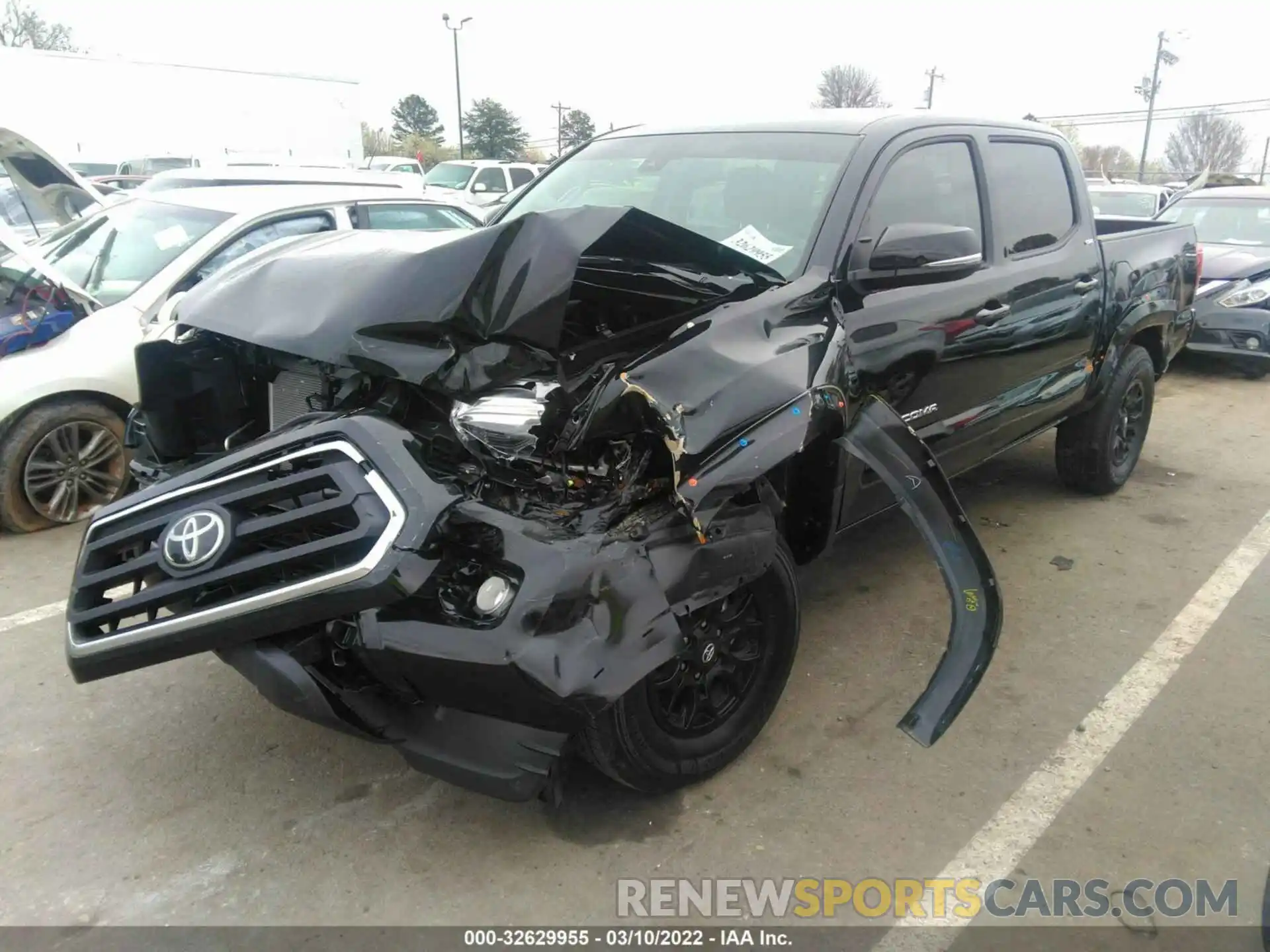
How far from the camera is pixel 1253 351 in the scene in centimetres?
A: 862

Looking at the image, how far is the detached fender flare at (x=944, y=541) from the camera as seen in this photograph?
2.62m

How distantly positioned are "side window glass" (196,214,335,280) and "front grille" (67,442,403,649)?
3044 mm

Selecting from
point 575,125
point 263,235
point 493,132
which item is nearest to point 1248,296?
point 263,235

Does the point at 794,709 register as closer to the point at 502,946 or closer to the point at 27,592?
the point at 502,946

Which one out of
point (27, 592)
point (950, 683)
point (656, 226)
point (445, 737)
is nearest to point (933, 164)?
point (656, 226)

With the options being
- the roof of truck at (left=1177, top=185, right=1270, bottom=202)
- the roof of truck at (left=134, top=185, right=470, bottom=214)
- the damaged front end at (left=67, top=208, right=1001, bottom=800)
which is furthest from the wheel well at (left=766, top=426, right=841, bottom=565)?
the roof of truck at (left=1177, top=185, right=1270, bottom=202)

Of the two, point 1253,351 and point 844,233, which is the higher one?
point 844,233

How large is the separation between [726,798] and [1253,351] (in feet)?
27.2

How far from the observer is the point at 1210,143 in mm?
50281

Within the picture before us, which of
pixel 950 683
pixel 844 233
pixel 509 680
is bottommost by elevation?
pixel 950 683

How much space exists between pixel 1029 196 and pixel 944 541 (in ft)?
7.72

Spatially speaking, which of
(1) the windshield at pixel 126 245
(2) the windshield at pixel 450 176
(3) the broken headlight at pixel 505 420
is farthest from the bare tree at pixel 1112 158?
(3) the broken headlight at pixel 505 420
